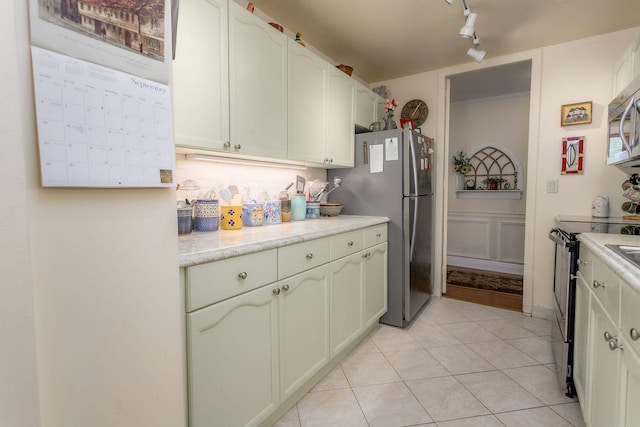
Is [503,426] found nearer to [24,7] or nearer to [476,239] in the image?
[24,7]

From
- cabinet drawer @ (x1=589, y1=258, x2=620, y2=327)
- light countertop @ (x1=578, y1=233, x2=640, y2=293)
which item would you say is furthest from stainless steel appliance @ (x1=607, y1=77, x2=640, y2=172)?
cabinet drawer @ (x1=589, y1=258, x2=620, y2=327)

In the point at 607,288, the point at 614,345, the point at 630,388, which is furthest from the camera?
the point at 607,288

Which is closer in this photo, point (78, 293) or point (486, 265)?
point (78, 293)

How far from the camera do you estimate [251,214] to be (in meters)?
1.88

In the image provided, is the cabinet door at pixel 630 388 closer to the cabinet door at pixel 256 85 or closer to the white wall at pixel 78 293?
the white wall at pixel 78 293

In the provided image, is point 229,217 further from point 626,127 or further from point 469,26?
point 626,127

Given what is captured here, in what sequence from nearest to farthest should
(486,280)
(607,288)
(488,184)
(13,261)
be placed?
(13,261) → (607,288) → (486,280) → (488,184)

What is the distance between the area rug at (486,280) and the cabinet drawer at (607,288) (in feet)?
7.98

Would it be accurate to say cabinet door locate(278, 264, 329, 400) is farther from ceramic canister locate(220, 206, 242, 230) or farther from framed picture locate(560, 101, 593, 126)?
framed picture locate(560, 101, 593, 126)

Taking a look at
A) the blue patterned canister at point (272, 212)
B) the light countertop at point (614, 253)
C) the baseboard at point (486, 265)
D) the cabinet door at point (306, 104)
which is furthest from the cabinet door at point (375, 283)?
the baseboard at point (486, 265)

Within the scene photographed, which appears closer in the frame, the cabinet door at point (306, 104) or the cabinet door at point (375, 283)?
the cabinet door at point (306, 104)

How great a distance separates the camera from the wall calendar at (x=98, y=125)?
645 millimetres

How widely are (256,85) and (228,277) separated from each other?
1078 mm

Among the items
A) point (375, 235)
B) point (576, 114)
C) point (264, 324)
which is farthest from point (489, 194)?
point (264, 324)
